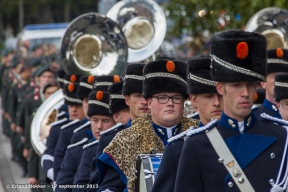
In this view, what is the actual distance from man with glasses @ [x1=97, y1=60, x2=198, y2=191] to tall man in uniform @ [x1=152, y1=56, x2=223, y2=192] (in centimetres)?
17

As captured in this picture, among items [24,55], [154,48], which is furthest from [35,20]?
[154,48]

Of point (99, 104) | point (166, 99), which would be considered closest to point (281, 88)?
point (166, 99)

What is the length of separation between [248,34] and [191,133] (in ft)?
1.90

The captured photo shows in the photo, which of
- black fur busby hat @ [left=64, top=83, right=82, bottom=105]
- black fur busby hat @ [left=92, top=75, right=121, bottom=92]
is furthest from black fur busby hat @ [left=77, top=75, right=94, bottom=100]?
black fur busby hat @ [left=92, top=75, right=121, bottom=92]

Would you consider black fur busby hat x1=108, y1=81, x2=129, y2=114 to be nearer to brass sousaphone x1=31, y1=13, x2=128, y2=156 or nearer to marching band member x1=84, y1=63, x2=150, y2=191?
marching band member x1=84, y1=63, x2=150, y2=191

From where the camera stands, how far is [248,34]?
4328 mm

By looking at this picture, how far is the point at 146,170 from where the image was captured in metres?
5.18

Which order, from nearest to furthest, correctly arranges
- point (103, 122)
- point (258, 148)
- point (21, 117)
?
1. point (258, 148)
2. point (103, 122)
3. point (21, 117)

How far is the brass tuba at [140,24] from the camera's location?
1055 centimetres

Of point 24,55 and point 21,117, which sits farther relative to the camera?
point 24,55

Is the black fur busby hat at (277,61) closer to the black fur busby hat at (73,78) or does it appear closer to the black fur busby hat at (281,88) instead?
the black fur busby hat at (281,88)

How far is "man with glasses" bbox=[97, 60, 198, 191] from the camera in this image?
5.59 m

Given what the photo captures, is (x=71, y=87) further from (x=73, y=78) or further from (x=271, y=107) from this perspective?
(x=271, y=107)

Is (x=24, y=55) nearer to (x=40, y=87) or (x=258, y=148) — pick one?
(x=40, y=87)
